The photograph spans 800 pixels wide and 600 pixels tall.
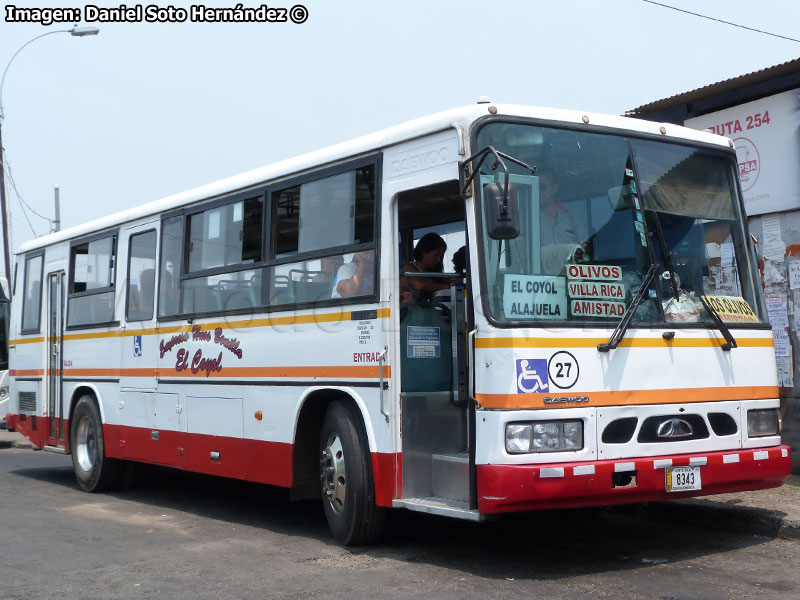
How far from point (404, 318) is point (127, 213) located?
511cm

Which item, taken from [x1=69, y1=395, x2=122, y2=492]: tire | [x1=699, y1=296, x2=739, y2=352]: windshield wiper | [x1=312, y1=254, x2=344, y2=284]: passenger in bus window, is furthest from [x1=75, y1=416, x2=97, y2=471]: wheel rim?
[x1=699, y1=296, x2=739, y2=352]: windshield wiper

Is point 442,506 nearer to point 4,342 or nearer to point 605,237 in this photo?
point 605,237

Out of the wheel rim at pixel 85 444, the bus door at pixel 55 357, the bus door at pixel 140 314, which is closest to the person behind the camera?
the bus door at pixel 140 314

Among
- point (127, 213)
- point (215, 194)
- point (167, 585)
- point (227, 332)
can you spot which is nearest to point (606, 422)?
point (167, 585)

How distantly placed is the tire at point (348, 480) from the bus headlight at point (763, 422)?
2691 mm

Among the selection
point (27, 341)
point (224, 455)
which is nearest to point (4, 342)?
point (27, 341)

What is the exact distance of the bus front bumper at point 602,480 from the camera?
6348 mm

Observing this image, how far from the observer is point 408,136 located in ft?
24.1

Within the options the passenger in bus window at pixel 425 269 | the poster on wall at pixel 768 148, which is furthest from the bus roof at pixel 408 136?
the poster on wall at pixel 768 148

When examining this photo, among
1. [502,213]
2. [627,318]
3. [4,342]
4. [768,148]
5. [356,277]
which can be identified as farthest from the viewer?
[4,342]

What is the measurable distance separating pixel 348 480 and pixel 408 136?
8.32 feet

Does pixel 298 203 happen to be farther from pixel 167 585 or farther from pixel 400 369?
pixel 167 585

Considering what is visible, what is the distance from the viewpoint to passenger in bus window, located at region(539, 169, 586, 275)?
6746 millimetres

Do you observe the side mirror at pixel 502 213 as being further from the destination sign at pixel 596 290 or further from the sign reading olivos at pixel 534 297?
the destination sign at pixel 596 290
